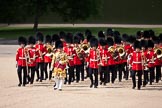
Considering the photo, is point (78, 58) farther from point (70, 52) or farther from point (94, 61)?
point (94, 61)

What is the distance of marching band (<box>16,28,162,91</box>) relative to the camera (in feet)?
57.4

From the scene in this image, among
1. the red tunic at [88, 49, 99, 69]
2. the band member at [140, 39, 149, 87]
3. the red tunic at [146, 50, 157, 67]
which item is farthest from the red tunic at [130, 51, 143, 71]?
the red tunic at [88, 49, 99, 69]

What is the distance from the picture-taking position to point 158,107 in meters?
13.8

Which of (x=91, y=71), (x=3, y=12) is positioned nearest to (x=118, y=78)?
(x=91, y=71)

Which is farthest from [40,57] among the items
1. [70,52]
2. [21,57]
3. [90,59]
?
[90,59]

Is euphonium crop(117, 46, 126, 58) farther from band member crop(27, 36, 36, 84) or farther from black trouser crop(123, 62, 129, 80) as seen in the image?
band member crop(27, 36, 36, 84)

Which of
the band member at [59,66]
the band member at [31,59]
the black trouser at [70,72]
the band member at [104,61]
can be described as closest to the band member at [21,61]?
the band member at [31,59]

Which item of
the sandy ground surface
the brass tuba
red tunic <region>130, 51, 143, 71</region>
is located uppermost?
the brass tuba

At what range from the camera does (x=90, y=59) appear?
Answer: 18000 mm

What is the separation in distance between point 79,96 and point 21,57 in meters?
3.45

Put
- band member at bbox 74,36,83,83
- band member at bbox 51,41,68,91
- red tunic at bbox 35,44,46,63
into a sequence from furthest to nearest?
1. band member at bbox 74,36,83,83
2. red tunic at bbox 35,44,46,63
3. band member at bbox 51,41,68,91

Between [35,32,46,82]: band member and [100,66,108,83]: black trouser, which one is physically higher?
[35,32,46,82]: band member

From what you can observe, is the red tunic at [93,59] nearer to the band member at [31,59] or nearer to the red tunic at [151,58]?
the red tunic at [151,58]

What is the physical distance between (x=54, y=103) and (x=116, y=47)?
19.1 ft
